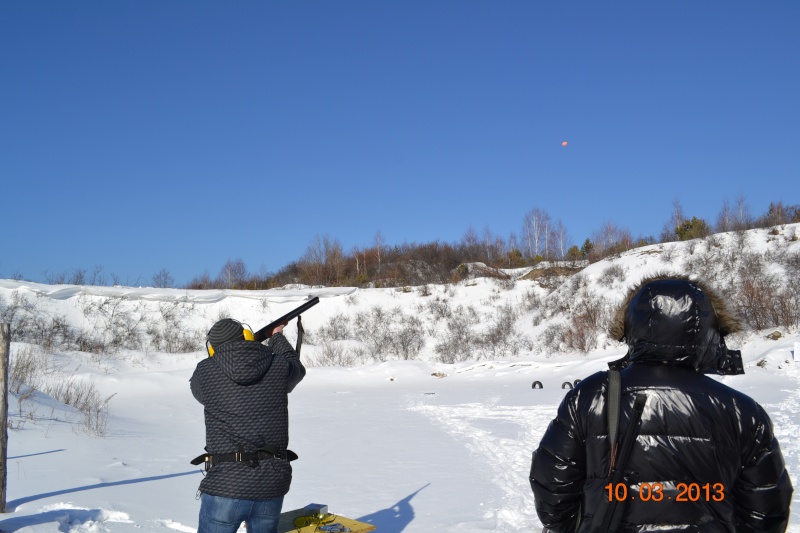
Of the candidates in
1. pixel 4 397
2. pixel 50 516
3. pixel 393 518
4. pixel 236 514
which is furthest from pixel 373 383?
pixel 236 514

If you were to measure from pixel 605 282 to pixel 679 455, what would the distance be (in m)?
28.6

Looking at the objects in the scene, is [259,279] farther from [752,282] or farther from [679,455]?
[679,455]

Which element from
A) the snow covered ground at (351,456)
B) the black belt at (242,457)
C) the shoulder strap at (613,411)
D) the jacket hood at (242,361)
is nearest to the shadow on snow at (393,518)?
the snow covered ground at (351,456)

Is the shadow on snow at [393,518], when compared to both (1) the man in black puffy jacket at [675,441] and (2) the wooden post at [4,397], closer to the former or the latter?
(2) the wooden post at [4,397]

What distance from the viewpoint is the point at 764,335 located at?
18562mm

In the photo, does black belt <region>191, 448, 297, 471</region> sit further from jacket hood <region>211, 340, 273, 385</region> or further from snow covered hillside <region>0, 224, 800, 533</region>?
snow covered hillside <region>0, 224, 800, 533</region>

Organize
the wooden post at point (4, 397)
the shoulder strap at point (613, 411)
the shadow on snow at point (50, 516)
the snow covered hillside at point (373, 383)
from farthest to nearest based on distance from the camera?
the snow covered hillside at point (373, 383) → the wooden post at point (4, 397) → the shadow on snow at point (50, 516) → the shoulder strap at point (613, 411)

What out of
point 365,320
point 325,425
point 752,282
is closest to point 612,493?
point 325,425

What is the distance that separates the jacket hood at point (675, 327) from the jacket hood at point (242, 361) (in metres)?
1.83

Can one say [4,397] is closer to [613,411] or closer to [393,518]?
[393,518]

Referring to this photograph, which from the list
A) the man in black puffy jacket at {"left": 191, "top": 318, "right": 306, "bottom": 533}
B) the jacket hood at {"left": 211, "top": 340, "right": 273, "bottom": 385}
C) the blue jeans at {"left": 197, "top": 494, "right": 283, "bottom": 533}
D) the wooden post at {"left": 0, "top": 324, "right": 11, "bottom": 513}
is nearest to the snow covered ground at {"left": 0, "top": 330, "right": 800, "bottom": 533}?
the wooden post at {"left": 0, "top": 324, "right": 11, "bottom": 513}

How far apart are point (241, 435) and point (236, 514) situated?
15.2 inches

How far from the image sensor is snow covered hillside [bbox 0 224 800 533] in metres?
6.36

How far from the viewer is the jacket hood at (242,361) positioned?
3176 millimetres
